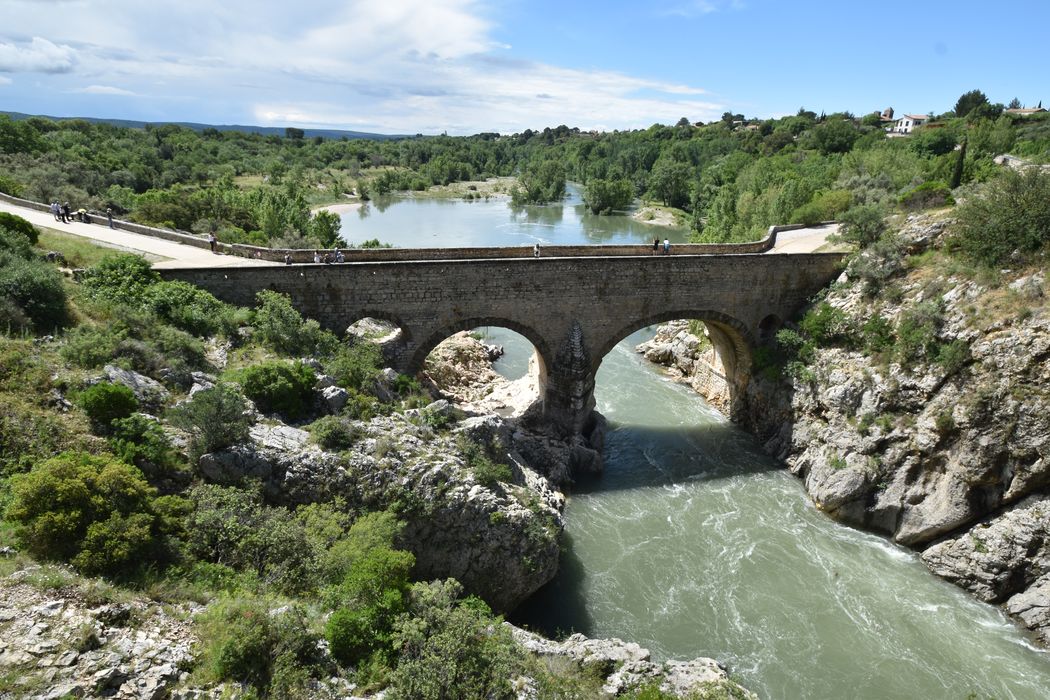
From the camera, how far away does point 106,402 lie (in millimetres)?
11188

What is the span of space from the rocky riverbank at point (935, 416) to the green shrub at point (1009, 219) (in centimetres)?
114

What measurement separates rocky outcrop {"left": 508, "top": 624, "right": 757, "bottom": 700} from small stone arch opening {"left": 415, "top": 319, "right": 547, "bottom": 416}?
38.2 ft

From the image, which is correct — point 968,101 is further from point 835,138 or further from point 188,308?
point 188,308

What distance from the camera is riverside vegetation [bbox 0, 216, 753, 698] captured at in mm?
8047

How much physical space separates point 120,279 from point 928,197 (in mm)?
31842

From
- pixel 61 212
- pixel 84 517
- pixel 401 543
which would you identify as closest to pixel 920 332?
pixel 401 543

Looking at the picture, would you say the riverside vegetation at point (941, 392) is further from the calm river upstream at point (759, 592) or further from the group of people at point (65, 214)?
the group of people at point (65, 214)

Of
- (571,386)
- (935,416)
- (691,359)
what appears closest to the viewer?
(935,416)

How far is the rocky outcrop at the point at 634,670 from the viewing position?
394 inches

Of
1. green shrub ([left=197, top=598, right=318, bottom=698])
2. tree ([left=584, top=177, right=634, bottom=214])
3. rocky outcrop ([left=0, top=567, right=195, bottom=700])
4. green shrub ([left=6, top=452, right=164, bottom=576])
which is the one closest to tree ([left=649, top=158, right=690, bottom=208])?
tree ([left=584, top=177, right=634, bottom=214])

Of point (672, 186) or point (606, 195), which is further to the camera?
point (672, 186)

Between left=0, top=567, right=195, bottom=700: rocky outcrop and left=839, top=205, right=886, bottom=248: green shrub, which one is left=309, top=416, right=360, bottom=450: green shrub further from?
left=839, top=205, right=886, bottom=248: green shrub

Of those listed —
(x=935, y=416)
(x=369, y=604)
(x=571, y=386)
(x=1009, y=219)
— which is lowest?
(x=369, y=604)

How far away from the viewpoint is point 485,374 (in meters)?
29.2
